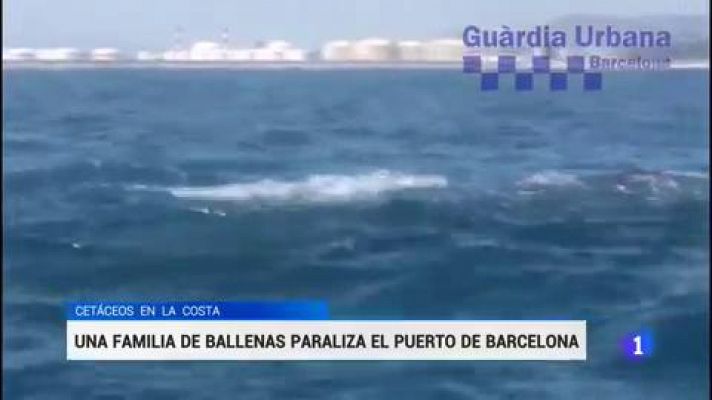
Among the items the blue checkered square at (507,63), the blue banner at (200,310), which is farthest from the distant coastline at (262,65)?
the blue banner at (200,310)

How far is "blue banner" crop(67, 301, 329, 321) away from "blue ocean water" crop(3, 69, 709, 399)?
42mm

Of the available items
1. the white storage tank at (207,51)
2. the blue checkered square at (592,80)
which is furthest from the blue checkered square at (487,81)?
the white storage tank at (207,51)

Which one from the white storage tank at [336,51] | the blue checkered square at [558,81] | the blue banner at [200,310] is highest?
the white storage tank at [336,51]

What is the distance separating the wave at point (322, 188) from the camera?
360cm

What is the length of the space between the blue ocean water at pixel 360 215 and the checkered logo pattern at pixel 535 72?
42 millimetres

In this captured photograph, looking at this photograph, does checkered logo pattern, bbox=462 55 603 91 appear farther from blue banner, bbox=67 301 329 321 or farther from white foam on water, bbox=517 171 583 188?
blue banner, bbox=67 301 329 321

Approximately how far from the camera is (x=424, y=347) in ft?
11.7

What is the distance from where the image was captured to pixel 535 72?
11.7 ft

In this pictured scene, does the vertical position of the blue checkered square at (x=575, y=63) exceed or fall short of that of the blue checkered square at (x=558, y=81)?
it exceeds it

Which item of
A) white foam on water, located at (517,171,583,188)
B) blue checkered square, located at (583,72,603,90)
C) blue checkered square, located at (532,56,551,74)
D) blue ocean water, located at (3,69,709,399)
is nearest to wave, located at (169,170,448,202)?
blue ocean water, located at (3,69,709,399)

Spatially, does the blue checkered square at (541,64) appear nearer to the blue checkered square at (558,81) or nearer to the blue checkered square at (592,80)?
the blue checkered square at (558,81)

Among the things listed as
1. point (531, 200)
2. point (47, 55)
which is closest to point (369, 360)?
point (531, 200)

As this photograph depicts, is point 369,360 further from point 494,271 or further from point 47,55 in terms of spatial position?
point 47,55

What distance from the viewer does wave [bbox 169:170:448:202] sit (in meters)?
3.60
